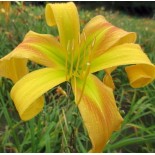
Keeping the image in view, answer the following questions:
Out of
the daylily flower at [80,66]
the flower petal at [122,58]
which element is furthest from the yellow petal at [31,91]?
the flower petal at [122,58]

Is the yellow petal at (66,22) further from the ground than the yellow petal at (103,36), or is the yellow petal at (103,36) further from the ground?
the yellow petal at (66,22)

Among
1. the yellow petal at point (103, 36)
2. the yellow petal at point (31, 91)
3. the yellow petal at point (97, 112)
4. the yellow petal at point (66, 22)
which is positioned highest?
the yellow petal at point (66, 22)

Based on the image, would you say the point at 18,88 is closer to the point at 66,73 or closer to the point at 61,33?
the point at 66,73

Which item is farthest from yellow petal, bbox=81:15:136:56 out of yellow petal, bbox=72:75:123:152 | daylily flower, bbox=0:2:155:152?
yellow petal, bbox=72:75:123:152

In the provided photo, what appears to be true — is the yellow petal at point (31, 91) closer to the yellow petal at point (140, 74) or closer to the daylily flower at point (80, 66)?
the daylily flower at point (80, 66)

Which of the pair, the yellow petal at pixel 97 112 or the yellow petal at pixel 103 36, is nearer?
the yellow petal at pixel 97 112

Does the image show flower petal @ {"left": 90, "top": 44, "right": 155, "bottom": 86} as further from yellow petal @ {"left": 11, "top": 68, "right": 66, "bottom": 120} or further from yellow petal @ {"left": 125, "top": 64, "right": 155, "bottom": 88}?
yellow petal @ {"left": 11, "top": 68, "right": 66, "bottom": 120}

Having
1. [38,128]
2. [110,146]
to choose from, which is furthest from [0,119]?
[110,146]
